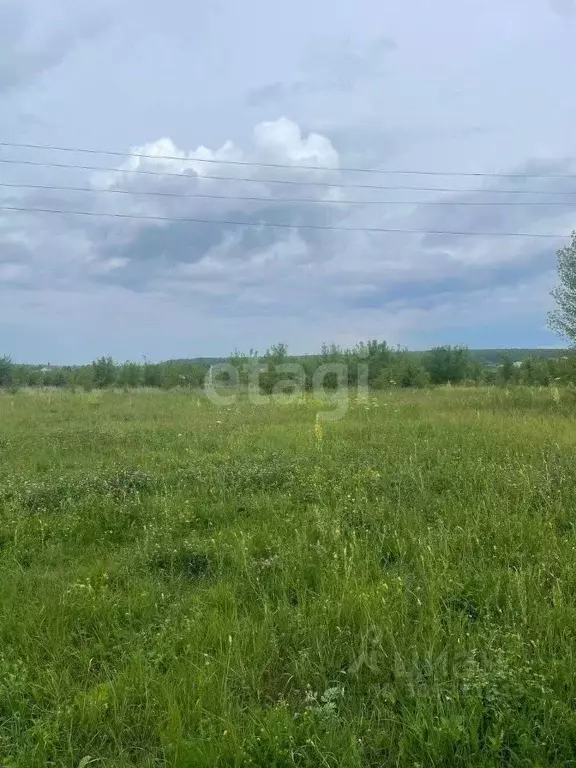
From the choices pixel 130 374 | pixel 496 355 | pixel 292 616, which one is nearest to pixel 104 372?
pixel 130 374

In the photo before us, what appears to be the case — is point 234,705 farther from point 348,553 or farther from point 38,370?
point 38,370

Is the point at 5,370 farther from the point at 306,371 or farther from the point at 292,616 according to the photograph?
the point at 292,616

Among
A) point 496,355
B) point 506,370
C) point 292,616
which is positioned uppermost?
point 496,355

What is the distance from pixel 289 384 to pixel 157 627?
89.0 feet

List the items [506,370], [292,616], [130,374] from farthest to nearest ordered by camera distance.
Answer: [506,370], [130,374], [292,616]

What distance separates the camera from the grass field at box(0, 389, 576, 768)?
2.14 metres

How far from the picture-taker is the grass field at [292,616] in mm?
2137

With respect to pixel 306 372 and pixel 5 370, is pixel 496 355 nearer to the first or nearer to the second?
pixel 306 372

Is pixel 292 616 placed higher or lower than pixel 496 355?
lower

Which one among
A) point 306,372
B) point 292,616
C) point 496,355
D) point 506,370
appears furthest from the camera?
point 496,355

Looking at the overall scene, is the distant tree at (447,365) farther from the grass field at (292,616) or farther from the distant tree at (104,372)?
the grass field at (292,616)

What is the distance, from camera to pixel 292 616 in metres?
2.94

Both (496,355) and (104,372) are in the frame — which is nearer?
(104,372)

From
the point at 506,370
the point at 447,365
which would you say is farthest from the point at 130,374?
A: the point at 506,370
